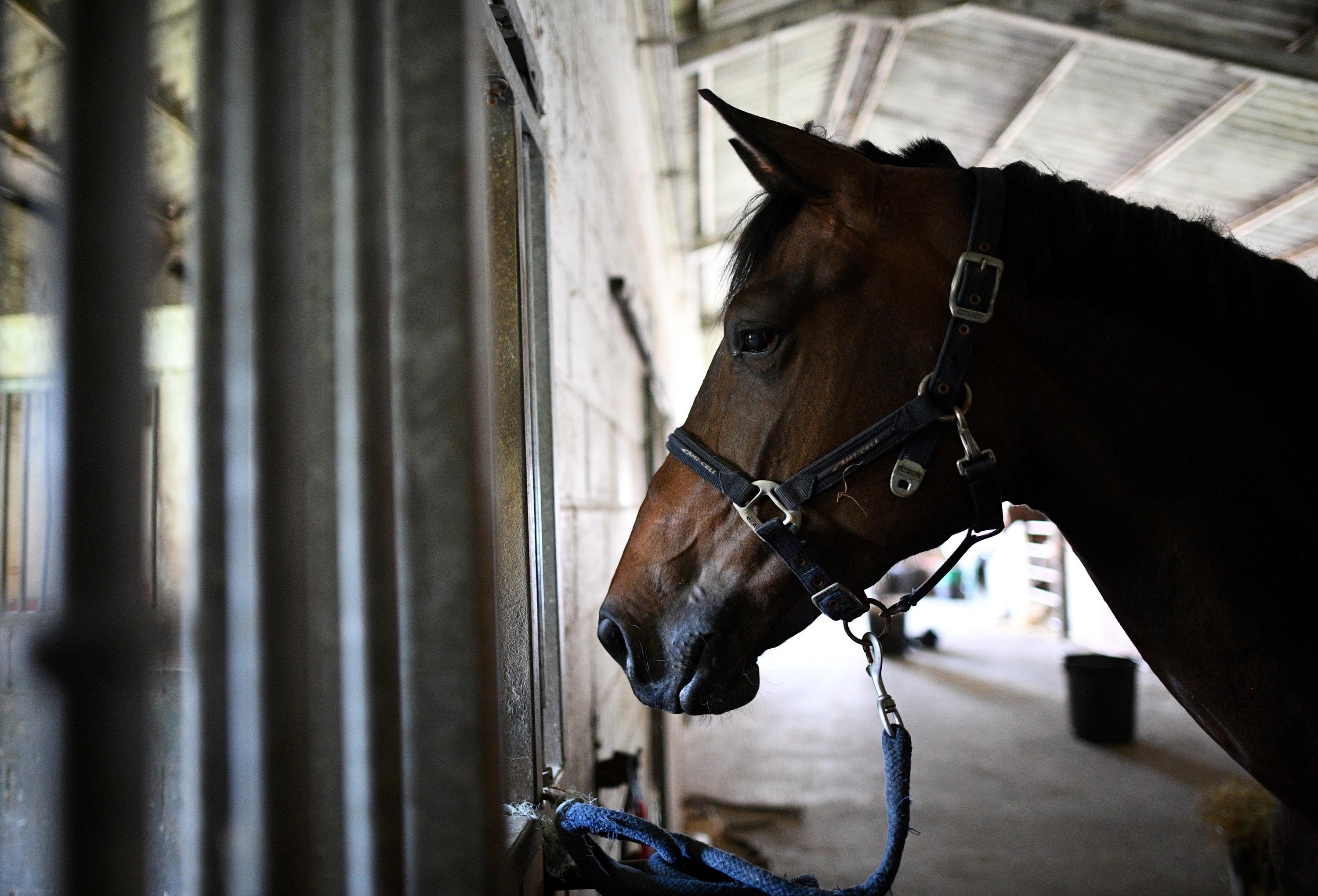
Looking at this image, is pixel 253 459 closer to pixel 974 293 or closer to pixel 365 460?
pixel 365 460

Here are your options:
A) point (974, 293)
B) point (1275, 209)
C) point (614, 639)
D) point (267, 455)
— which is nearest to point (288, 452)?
point (267, 455)

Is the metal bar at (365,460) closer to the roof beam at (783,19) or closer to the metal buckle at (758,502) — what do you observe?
the metal buckle at (758,502)

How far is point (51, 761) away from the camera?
11.2 inches

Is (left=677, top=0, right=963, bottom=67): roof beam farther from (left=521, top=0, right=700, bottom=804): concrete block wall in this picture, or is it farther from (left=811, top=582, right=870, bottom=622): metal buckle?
(left=811, top=582, right=870, bottom=622): metal buckle

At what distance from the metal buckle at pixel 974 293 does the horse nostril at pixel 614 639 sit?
0.63 meters

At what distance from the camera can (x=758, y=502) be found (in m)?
0.97

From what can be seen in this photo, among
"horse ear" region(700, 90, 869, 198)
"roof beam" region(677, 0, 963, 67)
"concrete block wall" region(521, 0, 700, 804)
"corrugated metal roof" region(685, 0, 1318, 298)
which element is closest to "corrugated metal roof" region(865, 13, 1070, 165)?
"corrugated metal roof" region(685, 0, 1318, 298)

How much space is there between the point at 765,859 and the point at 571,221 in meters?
3.05

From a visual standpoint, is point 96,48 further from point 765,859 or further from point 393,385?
point 765,859

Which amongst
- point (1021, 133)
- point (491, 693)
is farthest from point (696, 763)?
point (1021, 133)

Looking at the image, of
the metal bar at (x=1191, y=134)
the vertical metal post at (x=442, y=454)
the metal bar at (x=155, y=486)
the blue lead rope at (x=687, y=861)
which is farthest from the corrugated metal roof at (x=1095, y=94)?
the metal bar at (x=155, y=486)

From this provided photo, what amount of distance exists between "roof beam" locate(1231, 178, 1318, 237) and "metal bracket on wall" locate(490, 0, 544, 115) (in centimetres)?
623

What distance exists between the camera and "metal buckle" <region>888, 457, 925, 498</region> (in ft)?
3.12

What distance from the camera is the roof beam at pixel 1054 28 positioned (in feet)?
14.5
